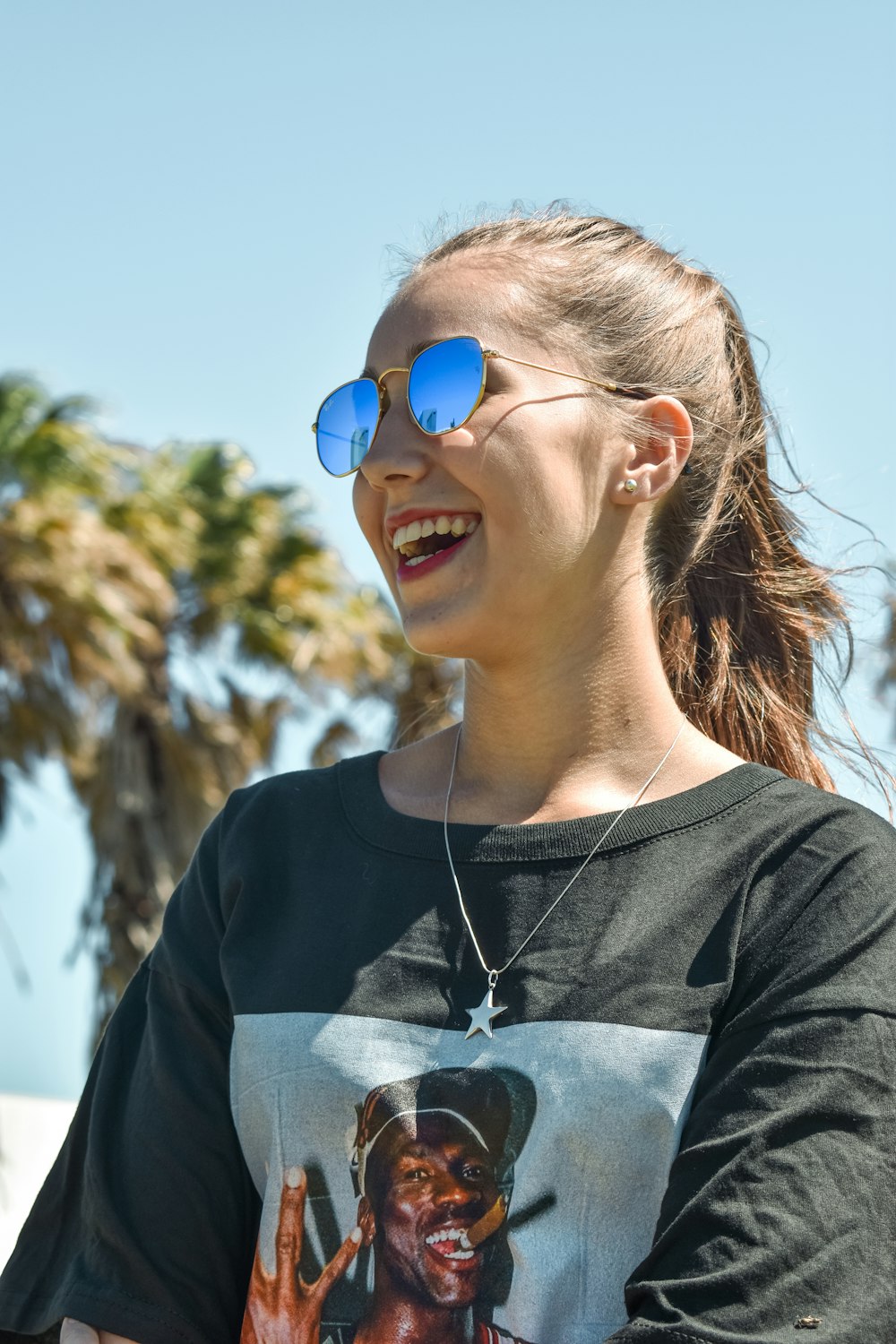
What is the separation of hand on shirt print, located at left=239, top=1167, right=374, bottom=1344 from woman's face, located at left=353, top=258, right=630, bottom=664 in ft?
2.46

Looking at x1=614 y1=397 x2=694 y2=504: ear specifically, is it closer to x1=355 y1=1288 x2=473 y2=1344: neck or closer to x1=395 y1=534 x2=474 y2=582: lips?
x1=395 y1=534 x2=474 y2=582: lips

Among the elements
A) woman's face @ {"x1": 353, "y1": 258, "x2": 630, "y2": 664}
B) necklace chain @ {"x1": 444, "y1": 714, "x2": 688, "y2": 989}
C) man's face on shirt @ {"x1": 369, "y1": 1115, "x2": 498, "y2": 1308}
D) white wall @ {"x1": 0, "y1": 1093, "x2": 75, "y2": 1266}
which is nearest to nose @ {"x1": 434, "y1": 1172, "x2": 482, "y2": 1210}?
man's face on shirt @ {"x1": 369, "y1": 1115, "x2": 498, "y2": 1308}

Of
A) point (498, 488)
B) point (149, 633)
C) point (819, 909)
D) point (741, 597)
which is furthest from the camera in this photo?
point (149, 633)

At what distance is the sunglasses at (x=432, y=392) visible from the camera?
6.72ft

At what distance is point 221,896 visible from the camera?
2.21 metres

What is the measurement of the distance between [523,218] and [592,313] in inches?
10.9

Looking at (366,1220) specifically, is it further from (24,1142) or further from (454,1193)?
(24,1142)

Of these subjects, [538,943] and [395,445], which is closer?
[538,943]

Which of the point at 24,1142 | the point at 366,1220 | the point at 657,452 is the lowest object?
the point at 24,1142

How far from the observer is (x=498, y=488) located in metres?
2.03

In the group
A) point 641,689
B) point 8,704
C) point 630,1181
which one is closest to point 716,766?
point 641,689

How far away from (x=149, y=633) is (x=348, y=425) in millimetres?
9592

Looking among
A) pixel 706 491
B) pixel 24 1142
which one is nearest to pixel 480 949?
pixel 706 491

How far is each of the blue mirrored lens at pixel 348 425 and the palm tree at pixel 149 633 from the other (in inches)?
313
